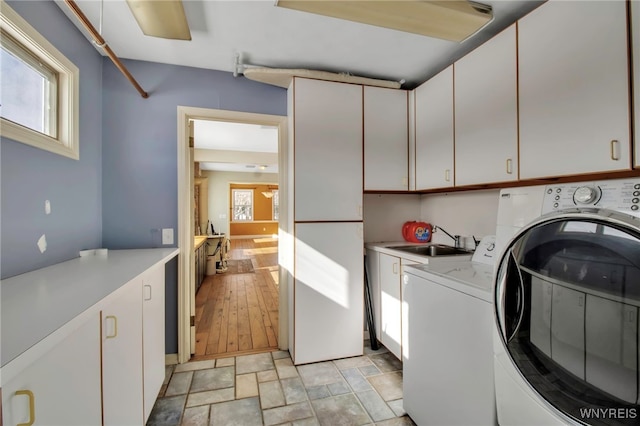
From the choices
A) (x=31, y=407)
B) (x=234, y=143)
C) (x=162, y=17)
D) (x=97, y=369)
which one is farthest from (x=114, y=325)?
(x=234, y=143)

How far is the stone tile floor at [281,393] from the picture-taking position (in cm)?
165

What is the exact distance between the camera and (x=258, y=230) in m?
11.1

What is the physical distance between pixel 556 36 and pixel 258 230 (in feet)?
34.7

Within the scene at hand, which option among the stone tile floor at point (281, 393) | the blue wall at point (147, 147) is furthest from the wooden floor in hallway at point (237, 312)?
the blue wall at point (147, 147)

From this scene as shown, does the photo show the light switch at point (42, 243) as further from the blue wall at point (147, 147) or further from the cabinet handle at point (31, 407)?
the cabinet handle at point (31, 407)

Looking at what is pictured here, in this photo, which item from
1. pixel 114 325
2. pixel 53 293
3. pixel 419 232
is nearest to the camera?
pixel 53 293

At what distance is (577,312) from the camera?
867 mm

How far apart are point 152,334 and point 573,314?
1.99 meters

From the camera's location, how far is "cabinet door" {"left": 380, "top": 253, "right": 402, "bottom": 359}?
2.20m

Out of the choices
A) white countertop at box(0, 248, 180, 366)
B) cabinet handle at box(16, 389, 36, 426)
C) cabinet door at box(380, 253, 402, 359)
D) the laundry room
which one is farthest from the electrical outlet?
cabinet door at box(380, 253, 402, 359)

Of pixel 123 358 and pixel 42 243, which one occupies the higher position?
pixel 42 243

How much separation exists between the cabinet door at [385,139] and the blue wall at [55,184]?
2.07 meters

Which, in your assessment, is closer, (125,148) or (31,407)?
(31,407)

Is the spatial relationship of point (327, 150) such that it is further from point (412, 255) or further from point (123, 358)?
point (123, 358)
